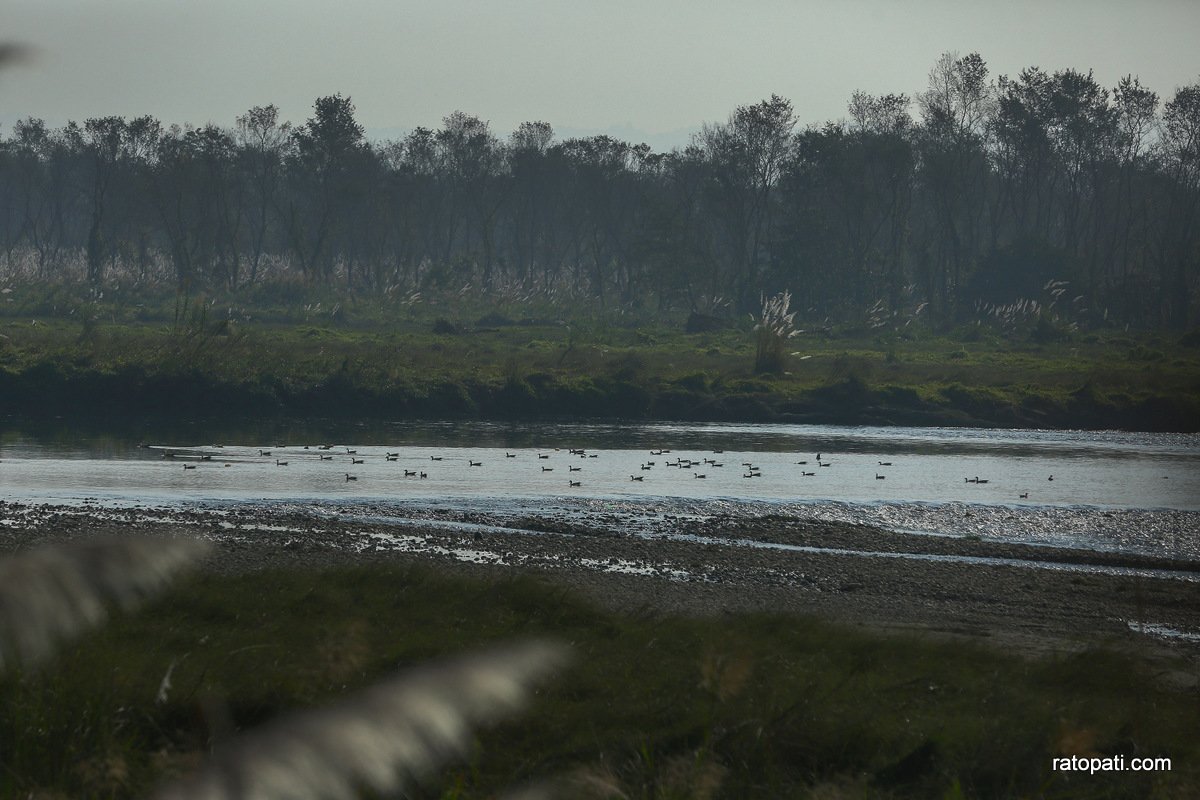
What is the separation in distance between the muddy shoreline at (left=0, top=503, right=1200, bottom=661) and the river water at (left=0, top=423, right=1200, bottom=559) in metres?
1.41

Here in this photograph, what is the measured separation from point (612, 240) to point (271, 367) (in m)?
51.6

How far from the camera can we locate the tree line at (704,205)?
74.7 meters

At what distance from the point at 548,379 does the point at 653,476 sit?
1622 centimetres

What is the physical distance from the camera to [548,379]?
45.9 metres

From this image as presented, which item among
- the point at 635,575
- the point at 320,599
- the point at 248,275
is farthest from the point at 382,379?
the point at 248,275

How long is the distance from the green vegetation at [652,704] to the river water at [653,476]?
37.6ft

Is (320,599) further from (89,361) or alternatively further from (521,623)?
(89,361)

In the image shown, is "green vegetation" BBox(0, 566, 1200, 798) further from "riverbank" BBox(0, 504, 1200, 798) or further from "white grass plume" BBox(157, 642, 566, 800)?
"white grass plume" BBox(157, 642, 566, 800)

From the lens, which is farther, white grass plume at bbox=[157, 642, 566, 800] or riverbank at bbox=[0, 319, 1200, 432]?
riverbank at bbox=[0, 319, 1200, 432]

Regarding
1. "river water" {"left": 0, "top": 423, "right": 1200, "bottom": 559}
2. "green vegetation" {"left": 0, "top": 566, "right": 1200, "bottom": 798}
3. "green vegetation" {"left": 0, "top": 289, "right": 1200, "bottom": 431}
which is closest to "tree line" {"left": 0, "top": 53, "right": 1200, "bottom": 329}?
"green vegetation" {"left": 0, "top": 289, "right": 1200, "bottom": 431}

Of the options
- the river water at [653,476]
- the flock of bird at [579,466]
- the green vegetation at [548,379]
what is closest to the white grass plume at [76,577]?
the river water at [653,476]

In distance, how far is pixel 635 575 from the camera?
17.9 m

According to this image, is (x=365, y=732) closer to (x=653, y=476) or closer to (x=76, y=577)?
(x=76, y=577)

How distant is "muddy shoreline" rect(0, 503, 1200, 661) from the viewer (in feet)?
51.8
